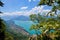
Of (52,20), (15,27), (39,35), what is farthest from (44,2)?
(15,27)

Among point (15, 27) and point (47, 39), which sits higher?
point (47, 39)

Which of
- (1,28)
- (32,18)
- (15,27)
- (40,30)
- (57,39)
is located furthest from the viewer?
(15,27)

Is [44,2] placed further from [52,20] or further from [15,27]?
[15,27]

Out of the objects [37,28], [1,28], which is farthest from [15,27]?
[37,28]

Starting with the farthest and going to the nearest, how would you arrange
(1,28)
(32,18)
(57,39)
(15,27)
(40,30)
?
1. (15,27)
2. (1,28)
3. (32,18)
4. (40,30)
5. (57,39)

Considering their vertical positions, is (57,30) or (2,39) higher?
(57,30)

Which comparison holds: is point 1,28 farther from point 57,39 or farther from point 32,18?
point 57,39

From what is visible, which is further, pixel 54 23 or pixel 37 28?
pixel 37 28

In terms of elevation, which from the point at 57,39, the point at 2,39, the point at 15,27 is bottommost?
the point at 15,27

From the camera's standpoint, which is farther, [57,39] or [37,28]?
[37,28]
